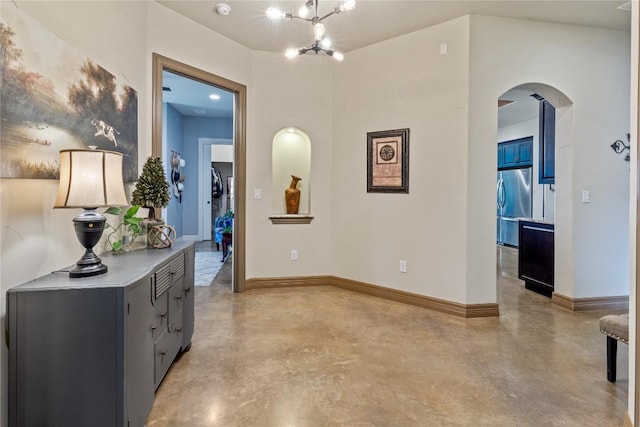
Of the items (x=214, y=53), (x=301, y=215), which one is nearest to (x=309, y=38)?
(x=214, y=53)

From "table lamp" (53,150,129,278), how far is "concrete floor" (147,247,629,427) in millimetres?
927

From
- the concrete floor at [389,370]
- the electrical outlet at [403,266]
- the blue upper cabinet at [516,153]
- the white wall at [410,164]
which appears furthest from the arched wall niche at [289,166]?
the blue upper cabinet at [516,153]

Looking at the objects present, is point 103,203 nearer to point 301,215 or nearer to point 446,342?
point 446,342

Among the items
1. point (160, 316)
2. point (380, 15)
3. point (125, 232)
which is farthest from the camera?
point (380, 15)

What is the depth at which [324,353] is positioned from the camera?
94.3 inches

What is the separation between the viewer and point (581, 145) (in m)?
3.33

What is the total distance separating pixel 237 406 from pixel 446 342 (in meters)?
1.66

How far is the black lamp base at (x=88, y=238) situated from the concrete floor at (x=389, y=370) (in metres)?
0.86

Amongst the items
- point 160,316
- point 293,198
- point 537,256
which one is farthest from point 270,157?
point 537,256

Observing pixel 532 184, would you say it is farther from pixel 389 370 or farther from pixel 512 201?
pixel 389 370

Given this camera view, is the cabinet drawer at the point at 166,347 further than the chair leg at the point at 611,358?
No

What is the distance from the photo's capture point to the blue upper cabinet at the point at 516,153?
262 inches

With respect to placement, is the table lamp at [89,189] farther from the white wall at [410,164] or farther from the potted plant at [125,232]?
the white wall at [410,164]

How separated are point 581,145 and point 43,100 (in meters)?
4.31
